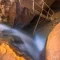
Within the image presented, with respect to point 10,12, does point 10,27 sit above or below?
below

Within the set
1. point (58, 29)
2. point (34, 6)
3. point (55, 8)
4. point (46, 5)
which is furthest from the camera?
point (55, 8)

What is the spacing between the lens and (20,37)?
134 centimetres

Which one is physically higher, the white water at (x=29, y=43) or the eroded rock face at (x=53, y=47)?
the eroded rock face at (x=53, y=47)

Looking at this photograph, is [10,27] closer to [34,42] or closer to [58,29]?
[34,42]

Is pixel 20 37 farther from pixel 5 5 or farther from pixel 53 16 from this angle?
pixel 53 16

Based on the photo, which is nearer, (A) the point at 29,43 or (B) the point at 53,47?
(B) the point at 53,47

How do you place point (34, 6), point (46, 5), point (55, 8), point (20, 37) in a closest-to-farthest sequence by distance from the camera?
point (20, 37), point (34, 6), point (46, 5), point (55, 8)

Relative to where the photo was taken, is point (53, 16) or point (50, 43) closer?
point (50, 43)

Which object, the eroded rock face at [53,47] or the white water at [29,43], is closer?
the eroded rock face at [53,47]

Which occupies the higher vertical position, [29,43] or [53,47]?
[53,47]

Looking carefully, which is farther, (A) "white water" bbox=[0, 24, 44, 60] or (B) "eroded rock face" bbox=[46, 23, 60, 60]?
(A) "white water" bbox=[0, 24, 44, 60]

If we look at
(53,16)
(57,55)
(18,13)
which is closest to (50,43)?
(57,55)

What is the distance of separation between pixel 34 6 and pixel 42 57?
0.49m

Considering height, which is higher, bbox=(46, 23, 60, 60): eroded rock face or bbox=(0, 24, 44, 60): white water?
bbox=(46, 23, 60, 60): eroded rock face
